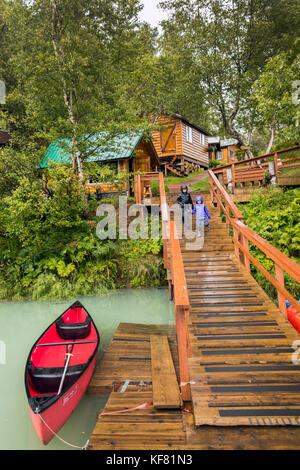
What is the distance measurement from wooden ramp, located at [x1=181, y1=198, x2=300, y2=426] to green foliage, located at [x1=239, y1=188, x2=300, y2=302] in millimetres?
2032

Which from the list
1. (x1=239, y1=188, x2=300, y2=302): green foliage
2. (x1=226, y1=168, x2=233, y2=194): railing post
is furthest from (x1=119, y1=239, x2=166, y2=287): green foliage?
(x1=226, y1=168, x2=233, y2=194): railing post

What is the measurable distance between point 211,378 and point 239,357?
61 centimetres

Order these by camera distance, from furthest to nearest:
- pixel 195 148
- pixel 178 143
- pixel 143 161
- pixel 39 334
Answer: pixel 195 148, pixel 178 143, pixel 143 161, pixel 39 334

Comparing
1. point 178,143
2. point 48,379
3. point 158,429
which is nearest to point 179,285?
point 158,429

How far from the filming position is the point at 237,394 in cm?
286

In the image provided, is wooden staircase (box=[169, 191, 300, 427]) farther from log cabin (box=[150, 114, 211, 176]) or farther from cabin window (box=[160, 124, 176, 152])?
cabin window (box=[160, 124, 176, 152])

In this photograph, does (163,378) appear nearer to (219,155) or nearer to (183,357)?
(183,357)

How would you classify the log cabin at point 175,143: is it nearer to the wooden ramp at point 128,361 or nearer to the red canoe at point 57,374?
the wooden ramp at point 128,361

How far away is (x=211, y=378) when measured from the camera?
10.2 feet

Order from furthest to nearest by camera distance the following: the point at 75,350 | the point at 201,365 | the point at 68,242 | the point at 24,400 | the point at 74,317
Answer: the point at 68,242, the point at 74,317, the point at 75,350, the point at 24,400, the point at 201,365

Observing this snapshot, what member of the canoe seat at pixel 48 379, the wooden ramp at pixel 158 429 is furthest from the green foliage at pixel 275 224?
the canoe seat at pixel 48 379
